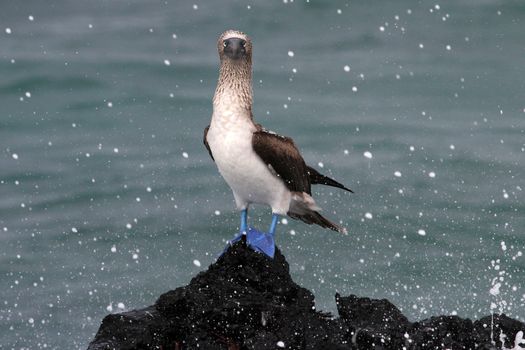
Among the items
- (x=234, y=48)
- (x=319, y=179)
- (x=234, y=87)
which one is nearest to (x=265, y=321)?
(x=319, y=179)

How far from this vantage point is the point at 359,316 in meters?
12.1

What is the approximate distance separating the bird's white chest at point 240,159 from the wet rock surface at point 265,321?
0.70 metres

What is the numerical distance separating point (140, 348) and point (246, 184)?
211cm

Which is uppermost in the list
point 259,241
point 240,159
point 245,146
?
point 245,146

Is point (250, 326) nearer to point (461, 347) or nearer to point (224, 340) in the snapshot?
point (224, 340)

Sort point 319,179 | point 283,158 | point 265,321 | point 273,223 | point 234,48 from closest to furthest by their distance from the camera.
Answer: point 265,321 < point 234,48 < point 283,158 < point 273,223 < point 319,179

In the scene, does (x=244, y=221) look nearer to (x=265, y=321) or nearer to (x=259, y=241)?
(x=259, y=241)

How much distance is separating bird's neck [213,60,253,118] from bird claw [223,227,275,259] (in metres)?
1.35

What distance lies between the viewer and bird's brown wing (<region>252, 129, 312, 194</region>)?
483 inches

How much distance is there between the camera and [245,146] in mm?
12219

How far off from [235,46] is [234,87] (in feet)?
1.45

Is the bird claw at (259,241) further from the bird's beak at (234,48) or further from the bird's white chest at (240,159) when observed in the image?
the bird's beak at (234,48)

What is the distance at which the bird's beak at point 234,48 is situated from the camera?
39.8 ft

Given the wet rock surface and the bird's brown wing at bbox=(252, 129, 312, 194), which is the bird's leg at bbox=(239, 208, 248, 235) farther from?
the bird's brown wing at bbox=(252, 129, 312, 194)
